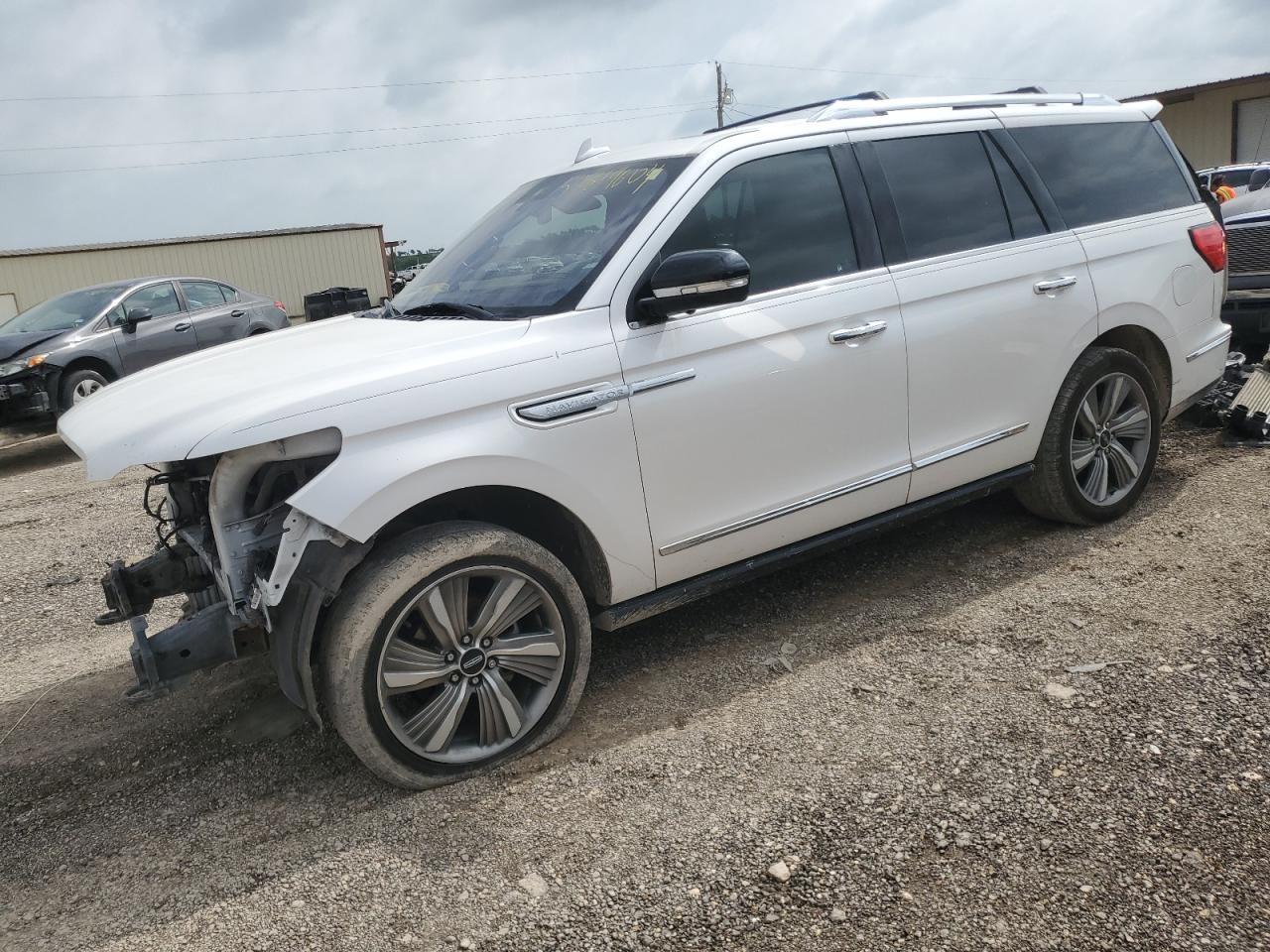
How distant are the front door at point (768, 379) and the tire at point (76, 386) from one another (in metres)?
9.37

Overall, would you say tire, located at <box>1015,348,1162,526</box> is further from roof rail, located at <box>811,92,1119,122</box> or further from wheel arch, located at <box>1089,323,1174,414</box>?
roof rail, located at <box>811,92,1119,122</box>

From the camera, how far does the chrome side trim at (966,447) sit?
4121mm

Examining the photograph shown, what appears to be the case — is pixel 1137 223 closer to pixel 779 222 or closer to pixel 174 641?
pixel 779 222

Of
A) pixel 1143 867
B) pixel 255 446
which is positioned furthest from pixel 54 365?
pixel 1143 867

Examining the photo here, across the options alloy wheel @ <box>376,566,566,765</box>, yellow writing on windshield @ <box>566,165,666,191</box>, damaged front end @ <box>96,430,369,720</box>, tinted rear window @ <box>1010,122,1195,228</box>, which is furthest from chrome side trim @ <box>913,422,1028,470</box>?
damaged front end @ <box>96,430,369,720</box>

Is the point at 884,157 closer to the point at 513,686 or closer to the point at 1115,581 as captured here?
the point at 1115,581

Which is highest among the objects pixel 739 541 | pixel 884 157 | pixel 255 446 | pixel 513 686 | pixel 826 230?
pixel 884 157

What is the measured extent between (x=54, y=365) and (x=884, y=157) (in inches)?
385

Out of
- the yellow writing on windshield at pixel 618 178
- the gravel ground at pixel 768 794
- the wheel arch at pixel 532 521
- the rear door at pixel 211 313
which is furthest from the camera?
the rear door at pixel 211 313

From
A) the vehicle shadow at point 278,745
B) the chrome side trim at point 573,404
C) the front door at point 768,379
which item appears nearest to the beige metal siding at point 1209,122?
the vehicle shadow at point 278,745

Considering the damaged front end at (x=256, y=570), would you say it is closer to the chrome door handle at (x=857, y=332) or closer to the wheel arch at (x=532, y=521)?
the wheel arch at (x=532, y=521)

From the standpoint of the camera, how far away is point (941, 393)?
411 centimetres

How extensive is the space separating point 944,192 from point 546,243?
1.72 m

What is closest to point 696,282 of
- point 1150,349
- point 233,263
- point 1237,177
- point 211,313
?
point 1150,349
